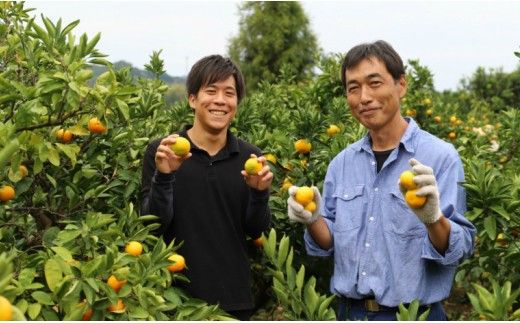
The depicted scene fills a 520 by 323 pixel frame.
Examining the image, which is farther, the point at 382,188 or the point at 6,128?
the point at 382,188

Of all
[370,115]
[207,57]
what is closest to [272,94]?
[207,57]

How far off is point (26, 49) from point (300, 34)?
17.7 m

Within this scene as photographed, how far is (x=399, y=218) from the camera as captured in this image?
1.95 meters

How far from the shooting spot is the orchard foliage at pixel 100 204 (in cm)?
151

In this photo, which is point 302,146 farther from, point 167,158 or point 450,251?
point 450,251

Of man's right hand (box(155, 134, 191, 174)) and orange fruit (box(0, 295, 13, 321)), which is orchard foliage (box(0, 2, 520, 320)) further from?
man's right hand (box(155, 134, 191, 174))

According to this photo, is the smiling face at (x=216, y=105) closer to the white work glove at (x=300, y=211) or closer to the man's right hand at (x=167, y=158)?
the man's right hand at (x=167, y=158)

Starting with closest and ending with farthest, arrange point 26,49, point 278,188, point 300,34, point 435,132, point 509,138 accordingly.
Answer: point 26,49, point 278,188, point 509,138, point 435,132, point 300,34

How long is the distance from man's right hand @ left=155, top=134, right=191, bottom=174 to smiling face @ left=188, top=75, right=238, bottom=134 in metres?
0.21

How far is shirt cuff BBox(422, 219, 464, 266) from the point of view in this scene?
1788mm

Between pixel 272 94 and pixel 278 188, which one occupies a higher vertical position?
pixel 272 94

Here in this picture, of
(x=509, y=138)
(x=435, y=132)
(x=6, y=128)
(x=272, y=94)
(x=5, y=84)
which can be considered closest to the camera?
(x=6, y=128)

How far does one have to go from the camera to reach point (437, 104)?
6.52 metres

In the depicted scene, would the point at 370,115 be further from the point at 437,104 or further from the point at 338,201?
the point at 437,104
